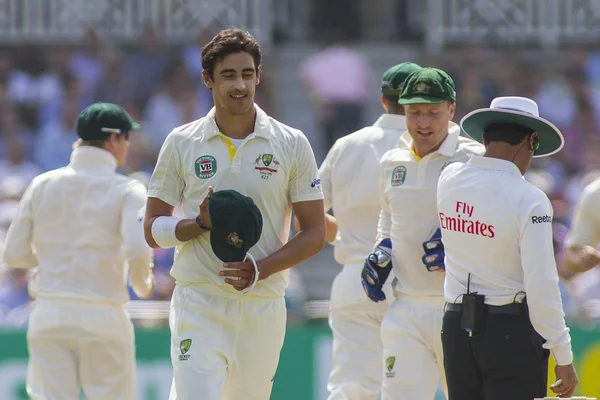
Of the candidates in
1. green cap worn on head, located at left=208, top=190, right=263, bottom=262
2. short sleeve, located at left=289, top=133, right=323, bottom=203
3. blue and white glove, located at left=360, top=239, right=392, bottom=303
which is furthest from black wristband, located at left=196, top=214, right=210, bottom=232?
blue and white glove, located at left=360, top=239, right=392, bottom=303

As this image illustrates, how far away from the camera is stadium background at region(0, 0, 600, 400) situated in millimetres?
14375

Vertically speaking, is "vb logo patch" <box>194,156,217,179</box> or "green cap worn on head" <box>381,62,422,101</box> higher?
"green cap worn on head" <box>381,62,422,101</box>

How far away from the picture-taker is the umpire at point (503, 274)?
571 centimetres

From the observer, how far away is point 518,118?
5.94 metres

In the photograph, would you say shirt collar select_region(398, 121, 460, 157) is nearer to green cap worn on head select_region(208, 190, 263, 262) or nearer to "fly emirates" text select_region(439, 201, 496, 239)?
"fly emirates" text select_region(439, 201, 496, 239)

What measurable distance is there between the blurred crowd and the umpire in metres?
7.94

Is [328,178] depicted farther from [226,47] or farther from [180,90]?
[180,90]

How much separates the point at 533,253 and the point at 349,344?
2.37m

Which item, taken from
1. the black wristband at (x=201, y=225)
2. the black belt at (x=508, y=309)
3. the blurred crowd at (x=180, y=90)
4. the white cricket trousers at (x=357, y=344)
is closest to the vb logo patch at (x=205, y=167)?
the black wristband at (x=201, y=225)

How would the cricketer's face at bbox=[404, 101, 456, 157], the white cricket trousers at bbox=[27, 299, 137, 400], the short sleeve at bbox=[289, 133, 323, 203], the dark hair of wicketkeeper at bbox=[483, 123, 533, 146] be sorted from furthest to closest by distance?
the white cricket trousers at bbox=[27, 299, 137, 400]
the cricketer's face at bbox=[404, 101, 456, 157]
the short sleeve at bbox=[289, 133, 323, 203]
the dark hair of wicketkeeper at bbox=[483, 123, 533, 146]

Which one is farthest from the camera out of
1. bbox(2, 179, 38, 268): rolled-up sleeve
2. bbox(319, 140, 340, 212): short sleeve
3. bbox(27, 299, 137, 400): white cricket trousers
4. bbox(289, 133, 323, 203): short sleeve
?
bbox(319, 140, 340, 212): short sleeve

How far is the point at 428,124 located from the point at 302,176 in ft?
2.72

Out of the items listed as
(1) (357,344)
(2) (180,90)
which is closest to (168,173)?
(1) (357,344)

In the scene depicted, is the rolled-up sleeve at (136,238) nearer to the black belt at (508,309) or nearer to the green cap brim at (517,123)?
the green cap brim at (517,123)
